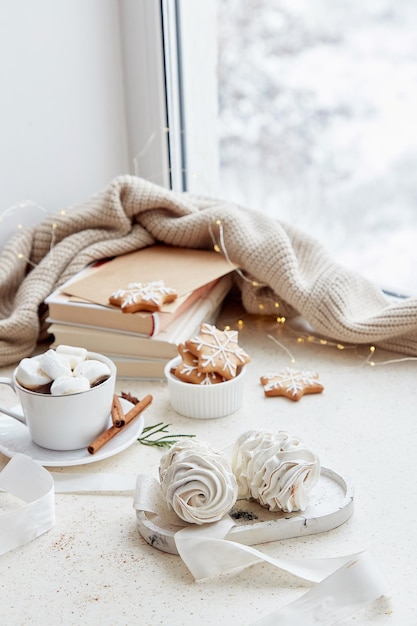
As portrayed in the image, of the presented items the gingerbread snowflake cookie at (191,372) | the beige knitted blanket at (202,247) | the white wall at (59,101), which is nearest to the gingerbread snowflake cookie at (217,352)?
the gingerbread snowflake cookie at (191,372)

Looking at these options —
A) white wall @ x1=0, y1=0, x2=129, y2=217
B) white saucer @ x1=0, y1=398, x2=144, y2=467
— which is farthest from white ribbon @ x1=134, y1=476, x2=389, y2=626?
white wall @ x1=0, y1=0, x2=129, y2=217

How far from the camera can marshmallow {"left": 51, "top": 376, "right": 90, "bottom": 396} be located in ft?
2.64

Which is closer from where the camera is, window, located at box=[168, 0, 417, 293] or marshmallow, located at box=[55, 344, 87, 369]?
marshmallow, located at box=[55, 344, 87, 369]

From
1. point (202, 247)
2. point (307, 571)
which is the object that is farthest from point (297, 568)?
point (202, 247)

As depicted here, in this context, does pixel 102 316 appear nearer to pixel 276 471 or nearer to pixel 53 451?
pixel 53 451

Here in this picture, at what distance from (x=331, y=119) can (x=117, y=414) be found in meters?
0.71

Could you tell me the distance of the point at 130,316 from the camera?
1030mm

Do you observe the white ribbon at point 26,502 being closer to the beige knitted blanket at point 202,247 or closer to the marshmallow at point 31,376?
the marshmallow at point 31,376

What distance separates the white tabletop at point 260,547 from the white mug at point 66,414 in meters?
0.04

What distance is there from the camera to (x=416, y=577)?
0.65 m

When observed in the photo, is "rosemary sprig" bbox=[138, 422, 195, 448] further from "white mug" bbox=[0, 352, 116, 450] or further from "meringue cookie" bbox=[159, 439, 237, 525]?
"meringue cookie" bbox=[159, 439, 237, 525]

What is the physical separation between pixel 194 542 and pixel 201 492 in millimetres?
44

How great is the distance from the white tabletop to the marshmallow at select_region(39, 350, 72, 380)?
11 centimetres

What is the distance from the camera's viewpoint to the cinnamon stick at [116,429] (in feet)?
2.73
